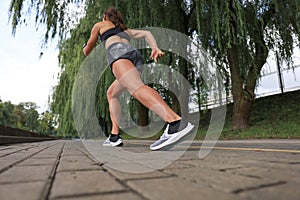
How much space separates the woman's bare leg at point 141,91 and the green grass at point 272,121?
4.13 m

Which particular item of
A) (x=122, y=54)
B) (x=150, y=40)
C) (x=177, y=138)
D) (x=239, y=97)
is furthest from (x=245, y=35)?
(x=177, y=138)

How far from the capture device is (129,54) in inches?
122

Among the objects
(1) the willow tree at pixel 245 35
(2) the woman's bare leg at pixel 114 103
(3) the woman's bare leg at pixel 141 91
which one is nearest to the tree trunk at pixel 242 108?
(1) the willow tree at pixel 245 35

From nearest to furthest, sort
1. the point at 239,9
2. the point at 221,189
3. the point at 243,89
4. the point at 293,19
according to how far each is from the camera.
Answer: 1. the point at 221,189
2. the point at 239,9
3. the point at 293,19
4. the point at 243,89

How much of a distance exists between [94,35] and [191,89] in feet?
19.4

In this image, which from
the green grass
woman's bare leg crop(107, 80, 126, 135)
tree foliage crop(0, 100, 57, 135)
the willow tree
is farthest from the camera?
tree foliage crop(0, 100, 57, 135)

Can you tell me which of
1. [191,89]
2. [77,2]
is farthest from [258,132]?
[77,2]

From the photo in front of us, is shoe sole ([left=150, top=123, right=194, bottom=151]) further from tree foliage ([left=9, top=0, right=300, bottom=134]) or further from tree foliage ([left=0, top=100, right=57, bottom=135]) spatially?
tree foliage ([left=0, top=100, right=57, bottom=135])

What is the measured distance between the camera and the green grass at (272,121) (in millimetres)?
6693

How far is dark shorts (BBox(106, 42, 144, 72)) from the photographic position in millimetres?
3072

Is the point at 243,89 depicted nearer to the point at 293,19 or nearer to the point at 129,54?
the point at 293,19

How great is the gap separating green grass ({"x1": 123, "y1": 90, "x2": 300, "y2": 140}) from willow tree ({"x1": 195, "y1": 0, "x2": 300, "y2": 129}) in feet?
2.27

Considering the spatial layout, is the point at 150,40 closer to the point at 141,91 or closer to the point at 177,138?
the point at 141,91

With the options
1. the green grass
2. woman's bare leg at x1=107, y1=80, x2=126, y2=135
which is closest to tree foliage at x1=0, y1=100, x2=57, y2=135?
the green grass
